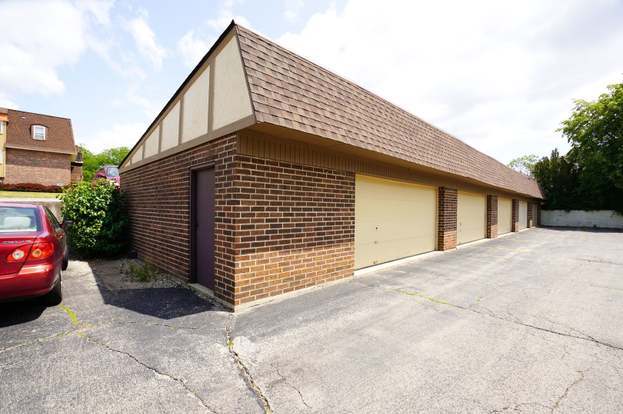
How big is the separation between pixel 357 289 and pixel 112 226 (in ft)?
23.0

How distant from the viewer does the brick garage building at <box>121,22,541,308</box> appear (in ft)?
14.1

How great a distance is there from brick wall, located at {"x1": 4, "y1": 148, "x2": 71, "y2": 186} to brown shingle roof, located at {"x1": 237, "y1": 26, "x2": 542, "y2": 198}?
2959 centimetres

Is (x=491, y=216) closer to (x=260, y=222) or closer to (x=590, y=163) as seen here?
(x=260, y=222)

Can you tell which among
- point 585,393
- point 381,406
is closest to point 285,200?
point 381,406

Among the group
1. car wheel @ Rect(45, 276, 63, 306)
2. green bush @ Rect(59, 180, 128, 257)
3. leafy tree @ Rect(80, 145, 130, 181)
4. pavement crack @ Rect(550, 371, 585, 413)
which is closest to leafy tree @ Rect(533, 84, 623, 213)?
pavement crack @ Rect(550, 371, 585, 413)

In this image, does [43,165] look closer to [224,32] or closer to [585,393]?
[224,32]

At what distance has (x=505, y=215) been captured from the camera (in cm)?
1725

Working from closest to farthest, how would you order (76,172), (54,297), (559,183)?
(54,297), (559,183), (76,172)

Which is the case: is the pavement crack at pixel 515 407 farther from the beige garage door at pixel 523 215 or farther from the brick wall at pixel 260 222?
the beige garage door at pixel 523 215

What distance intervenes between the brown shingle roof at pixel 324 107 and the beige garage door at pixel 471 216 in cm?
361

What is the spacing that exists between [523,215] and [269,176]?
23.3 metres

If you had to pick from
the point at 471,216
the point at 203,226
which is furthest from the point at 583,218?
the point at 203,226

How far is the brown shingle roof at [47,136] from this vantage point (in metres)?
24.3

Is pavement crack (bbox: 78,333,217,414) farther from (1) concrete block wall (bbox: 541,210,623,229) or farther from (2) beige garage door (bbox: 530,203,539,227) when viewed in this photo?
(1) concrete block wall (bbox: 541,210,623,229)
